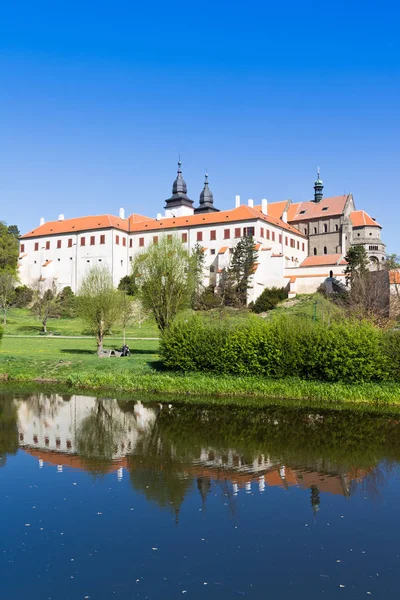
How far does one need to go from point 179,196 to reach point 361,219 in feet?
83.5

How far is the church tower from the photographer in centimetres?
8094

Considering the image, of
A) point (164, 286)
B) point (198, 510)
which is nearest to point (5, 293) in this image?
point (164, 286)

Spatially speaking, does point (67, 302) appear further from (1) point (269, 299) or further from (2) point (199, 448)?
(2) point (199, 448)

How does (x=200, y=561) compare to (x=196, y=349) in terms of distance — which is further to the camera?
(x=196, y=349)

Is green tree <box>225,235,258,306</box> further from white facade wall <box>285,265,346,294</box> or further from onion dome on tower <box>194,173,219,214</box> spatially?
onion dome on tower <box>194,173,219,214</box>

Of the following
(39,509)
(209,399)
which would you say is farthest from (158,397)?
(39,509)

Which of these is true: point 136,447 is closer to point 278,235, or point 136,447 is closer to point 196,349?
point 196,349

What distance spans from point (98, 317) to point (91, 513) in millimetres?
22210

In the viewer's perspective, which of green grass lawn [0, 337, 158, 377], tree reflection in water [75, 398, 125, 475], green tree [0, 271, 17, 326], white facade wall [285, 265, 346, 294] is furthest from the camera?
white facade wall [285, 265, 346, 294]

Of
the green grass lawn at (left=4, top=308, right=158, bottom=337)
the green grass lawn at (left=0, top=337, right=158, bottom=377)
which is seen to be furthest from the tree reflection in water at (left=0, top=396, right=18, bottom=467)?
the green grass lawn at (left=4, top=308, right=158, bottom=337)

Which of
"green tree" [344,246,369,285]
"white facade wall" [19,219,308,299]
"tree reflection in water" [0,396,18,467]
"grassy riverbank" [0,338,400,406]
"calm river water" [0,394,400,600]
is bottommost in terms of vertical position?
"calm river water" [0,394,400,600]

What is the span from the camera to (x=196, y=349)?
22.1m

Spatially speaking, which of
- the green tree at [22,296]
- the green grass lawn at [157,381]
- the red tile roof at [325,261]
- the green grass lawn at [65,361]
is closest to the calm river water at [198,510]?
the green grass lawn at [157,381]

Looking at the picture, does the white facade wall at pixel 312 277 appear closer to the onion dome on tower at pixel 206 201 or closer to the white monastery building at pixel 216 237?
the white monastery building at pixel 216 237
